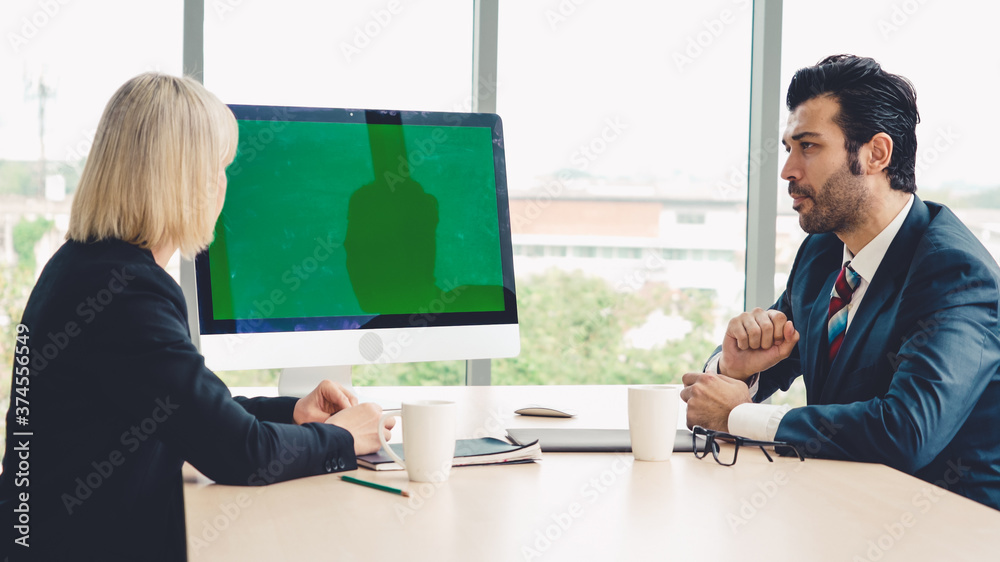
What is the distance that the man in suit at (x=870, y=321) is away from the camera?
1315mm

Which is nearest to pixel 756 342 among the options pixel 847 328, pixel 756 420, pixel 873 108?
pixel 847 328

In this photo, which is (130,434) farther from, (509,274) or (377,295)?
(509,274)

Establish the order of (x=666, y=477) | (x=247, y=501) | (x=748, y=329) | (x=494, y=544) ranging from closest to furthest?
A: 1. (x=494, y=544)
2. (x=247, y=501)
3. (x=666, y=477)
4. (x=748, y=329)

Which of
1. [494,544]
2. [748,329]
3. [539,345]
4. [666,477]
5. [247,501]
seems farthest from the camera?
[539,345]

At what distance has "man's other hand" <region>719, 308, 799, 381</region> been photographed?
1.66 meters

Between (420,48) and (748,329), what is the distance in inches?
76.5

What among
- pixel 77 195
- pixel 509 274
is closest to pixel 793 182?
pixel 509 274

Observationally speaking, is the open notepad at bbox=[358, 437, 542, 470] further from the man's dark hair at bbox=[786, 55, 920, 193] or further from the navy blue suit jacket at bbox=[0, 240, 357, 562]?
the man's dark hair at bbox=[786, 55, 920, 193]

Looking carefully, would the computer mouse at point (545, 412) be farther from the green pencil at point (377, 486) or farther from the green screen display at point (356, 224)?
the green pencil at point (377, 486)

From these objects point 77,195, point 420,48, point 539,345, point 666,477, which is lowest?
point 539,345

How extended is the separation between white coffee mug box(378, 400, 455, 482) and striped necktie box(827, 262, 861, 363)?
1008mm

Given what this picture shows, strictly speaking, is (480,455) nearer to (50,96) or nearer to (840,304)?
(840,304)

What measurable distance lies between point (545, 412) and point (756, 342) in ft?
1.61

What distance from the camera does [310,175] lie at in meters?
1.58
